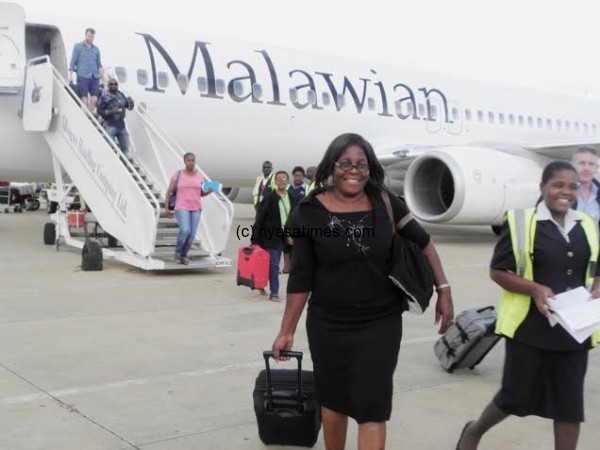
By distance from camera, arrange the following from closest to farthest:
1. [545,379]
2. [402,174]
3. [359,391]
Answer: [359,391] → [545,379] → [402,174]

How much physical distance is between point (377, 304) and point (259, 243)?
452cm

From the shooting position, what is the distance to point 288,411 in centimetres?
332

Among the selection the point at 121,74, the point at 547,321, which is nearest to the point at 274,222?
the point at 547,321

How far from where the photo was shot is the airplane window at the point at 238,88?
11.8m

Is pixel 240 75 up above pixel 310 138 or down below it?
above

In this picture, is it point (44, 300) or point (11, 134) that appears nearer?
point (44, 300)

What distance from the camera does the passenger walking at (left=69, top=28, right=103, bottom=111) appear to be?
32.2ft

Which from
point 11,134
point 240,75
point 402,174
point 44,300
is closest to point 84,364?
point 44,300

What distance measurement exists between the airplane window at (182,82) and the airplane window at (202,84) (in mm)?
196

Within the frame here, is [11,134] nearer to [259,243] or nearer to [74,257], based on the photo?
[74,257]

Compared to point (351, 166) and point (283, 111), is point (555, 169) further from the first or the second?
point (283, 111)

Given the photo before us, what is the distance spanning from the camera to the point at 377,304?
281 centimetres

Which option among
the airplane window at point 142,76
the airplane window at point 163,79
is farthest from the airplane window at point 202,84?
the airplane window at point 142,76

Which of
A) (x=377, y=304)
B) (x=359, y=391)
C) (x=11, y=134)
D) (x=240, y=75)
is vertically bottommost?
(x=359, y=391)
